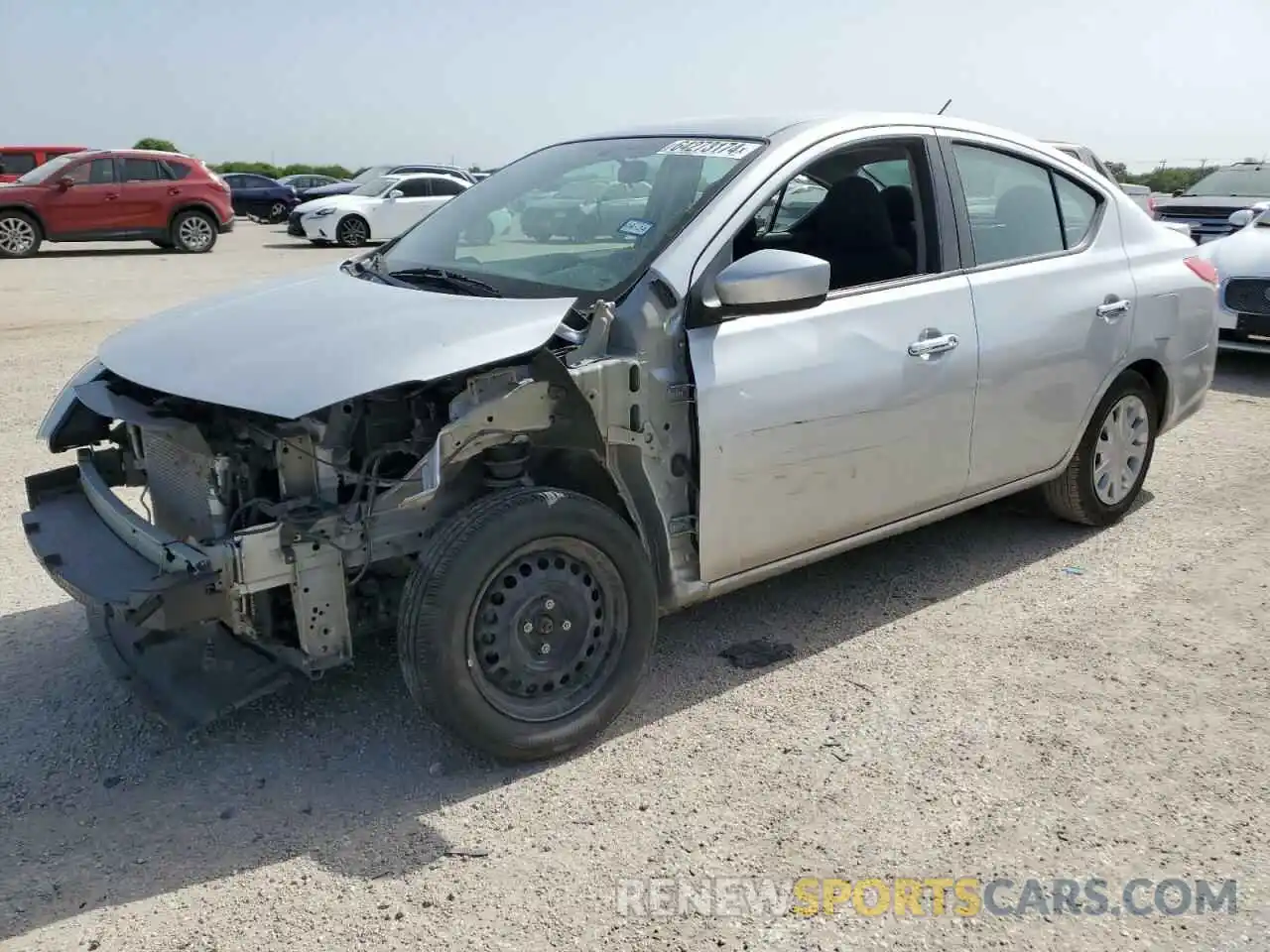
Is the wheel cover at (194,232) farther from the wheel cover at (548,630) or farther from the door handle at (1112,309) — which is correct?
the wheel cover at (548,630)

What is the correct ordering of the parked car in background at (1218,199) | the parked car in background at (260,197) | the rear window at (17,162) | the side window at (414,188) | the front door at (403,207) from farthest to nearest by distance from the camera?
the parked car in background at (260,197)
the side window at (414,188)
the rear window at (17,162)
the front door at (403,207)
the parked car in background at (1218,199)

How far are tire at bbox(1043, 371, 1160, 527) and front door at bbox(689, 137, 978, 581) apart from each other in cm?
100

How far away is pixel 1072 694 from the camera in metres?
3.71

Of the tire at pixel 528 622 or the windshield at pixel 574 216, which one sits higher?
the windshield at pixel 574 216

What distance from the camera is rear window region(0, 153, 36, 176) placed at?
886 inches

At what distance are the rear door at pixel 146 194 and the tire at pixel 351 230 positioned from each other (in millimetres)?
3184

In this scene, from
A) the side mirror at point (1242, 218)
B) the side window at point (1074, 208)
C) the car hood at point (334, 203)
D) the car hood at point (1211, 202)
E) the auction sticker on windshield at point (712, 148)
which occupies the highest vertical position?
the auction sticker on windshield at point (712, 148)

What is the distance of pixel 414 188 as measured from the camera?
75.5 feet

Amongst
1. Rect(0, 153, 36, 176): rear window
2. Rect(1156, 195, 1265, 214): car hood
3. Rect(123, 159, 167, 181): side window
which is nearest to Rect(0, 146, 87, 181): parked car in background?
Rect(0, 153, 36, 176): rear window

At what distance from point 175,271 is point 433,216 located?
13.5m

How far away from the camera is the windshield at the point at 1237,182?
1255 cm

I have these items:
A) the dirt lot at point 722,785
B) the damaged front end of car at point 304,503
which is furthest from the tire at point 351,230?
the damaged front end of car at point 304,503

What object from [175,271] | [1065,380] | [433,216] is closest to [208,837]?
[433,216]

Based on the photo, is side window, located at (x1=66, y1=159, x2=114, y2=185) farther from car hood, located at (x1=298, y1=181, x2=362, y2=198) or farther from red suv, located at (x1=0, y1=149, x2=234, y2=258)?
car hood, located at (x1=298, y1=181, x2=362, y2=198)
